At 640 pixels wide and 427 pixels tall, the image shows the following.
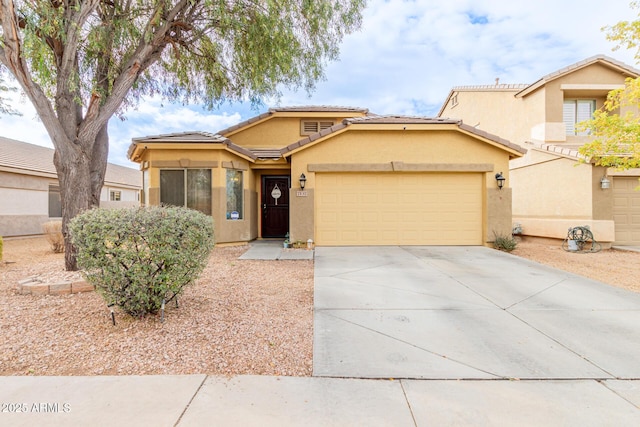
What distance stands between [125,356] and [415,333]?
3.07 meters

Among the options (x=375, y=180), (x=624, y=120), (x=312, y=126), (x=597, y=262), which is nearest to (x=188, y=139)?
(x=312, y=126)

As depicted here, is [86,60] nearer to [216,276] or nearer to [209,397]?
[216,276]

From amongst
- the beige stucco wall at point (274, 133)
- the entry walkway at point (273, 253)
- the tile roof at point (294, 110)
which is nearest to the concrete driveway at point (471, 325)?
the entry walkway at point (273, 253)

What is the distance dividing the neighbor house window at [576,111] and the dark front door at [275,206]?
11.8 metres

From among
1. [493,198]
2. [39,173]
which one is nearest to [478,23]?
[493,198]

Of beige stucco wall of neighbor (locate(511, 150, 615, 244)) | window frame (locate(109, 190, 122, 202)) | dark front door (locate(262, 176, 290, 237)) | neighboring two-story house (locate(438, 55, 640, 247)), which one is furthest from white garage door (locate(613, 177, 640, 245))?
window frame (locate(109, 190, 122, 202))

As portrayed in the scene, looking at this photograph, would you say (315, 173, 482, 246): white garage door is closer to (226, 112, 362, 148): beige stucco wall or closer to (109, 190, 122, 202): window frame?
(226, 112, 362, 148): beige stucco wall

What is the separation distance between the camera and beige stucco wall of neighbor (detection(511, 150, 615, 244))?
9.82 metres

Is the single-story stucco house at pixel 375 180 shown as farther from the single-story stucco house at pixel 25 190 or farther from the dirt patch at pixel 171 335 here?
the single-story stucco house at pixel 25 190

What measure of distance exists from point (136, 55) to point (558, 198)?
13.6 meters

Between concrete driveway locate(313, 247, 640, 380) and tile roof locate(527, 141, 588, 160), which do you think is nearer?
concrete driveway locate(313, 247, 640, 380)

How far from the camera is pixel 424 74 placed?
1589 cm

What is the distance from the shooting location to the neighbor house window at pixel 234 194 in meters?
10.0

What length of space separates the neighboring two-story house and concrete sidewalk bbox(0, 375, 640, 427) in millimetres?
9335
